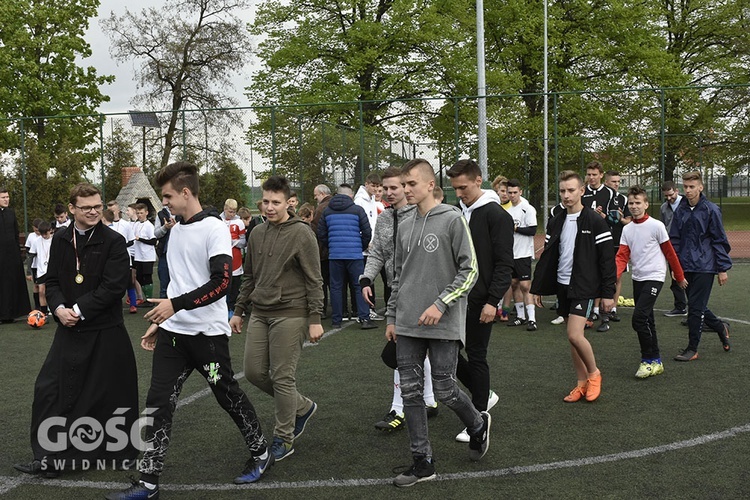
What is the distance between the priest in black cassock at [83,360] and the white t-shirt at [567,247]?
11.8ft

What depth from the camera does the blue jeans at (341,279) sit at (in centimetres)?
1105

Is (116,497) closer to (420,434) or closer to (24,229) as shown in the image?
(420,434)

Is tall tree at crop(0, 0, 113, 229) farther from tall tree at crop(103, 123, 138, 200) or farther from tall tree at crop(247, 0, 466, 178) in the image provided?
tall tree at crop(247, 0, 466, 178)

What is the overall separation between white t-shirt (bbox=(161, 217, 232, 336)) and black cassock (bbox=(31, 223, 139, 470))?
0.55 m

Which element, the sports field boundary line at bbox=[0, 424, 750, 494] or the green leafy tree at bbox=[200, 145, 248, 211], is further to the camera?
the green leafy tree at bbox=[200, 145, 248, 211]

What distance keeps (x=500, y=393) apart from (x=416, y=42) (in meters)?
26.8

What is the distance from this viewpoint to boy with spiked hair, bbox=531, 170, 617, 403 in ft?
21.3

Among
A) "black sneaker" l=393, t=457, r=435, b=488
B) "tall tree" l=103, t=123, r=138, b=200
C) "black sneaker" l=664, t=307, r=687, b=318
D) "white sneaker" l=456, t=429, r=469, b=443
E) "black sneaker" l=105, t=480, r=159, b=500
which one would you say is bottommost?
"black sneaker" l=664, t=307, r=687, b=318

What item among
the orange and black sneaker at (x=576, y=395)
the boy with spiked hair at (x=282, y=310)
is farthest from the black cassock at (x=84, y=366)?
the orange and black sneaker at (x=576, y=395)

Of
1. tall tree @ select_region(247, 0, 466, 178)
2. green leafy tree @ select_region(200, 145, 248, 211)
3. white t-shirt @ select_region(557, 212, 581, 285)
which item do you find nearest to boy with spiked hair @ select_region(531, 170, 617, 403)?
white t-shirt @ select_region(557, 212, 581, 285)

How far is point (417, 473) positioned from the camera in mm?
4852

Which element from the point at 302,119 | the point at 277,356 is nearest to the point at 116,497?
the point at 277,356

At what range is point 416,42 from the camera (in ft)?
105

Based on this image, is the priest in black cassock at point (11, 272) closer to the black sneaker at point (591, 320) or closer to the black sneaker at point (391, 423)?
the black sneaker at point (391, 423)
